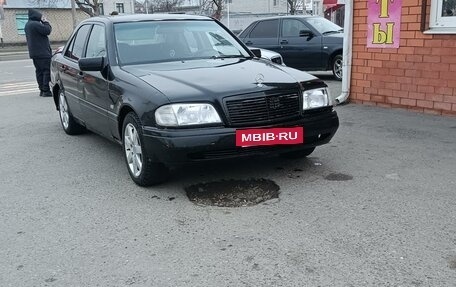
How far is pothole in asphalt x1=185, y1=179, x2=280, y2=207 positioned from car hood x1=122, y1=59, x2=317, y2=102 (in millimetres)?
863

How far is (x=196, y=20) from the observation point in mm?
6008

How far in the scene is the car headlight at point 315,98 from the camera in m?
4.62

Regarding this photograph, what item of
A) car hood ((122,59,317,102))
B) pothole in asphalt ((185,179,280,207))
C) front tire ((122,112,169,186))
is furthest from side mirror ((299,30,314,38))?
front tire ((122,112,169,186))

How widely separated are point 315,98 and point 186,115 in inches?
50.9

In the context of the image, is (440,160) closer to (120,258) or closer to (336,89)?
(120,258)

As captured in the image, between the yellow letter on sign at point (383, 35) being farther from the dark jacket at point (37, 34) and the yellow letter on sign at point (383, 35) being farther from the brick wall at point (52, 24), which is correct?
the brick wall at point (52, 24)

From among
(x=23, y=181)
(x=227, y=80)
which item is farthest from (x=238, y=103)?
(x=23, y=181)

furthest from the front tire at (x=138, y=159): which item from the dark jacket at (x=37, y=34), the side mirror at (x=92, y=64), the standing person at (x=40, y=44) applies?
the dark jacket at (x=37, y=34)

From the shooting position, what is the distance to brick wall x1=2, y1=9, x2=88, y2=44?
44.9m

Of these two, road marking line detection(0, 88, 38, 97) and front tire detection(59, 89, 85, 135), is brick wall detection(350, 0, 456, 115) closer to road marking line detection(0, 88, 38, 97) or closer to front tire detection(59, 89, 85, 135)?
front tire detection(59, 89, 85, 135)

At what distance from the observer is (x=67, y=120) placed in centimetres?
715

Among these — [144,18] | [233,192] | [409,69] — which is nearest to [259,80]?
[233,192]

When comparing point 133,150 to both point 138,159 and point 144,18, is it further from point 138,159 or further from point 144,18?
point 144,18

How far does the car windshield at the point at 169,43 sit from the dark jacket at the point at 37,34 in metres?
6.90
